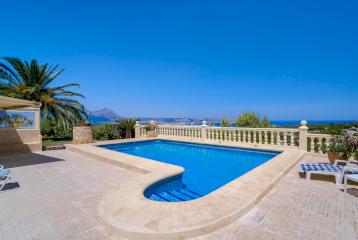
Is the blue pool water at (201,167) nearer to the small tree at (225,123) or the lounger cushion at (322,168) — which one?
the lounger cushion at (322,168)

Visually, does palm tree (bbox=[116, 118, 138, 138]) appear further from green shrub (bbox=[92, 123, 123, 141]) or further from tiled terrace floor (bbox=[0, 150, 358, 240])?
tiled terrace floor (bbox=[0, 150, 358, 240])

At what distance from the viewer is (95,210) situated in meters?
3.40

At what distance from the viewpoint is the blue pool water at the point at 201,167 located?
487 centimetres

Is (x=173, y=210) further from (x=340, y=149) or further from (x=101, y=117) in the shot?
(x=101, y=117)

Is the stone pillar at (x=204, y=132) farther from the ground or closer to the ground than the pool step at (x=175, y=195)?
farther from the ground

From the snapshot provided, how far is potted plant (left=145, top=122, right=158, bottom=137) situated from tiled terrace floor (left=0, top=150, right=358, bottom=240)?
954 cm

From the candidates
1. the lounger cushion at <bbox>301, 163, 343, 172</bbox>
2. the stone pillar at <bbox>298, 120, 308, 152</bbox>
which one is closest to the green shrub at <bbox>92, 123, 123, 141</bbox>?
the stone pillar at <bbox>298, 120, 308, 152</bbox>

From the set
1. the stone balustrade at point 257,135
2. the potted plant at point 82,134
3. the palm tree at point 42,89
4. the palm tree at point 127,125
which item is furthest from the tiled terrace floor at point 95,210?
the palm tree at point 42,89

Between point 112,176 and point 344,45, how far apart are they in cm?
1937

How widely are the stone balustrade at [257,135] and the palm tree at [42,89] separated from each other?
17.0 feet

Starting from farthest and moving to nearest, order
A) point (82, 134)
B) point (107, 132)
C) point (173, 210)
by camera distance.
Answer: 1. point (107, 132)
2. point (82, 134)
3. point (173, 210)

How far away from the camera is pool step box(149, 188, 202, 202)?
434 centimetres

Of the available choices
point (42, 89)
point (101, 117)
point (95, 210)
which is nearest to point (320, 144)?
point (95, 210)

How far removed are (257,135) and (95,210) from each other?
9054 millimetres
